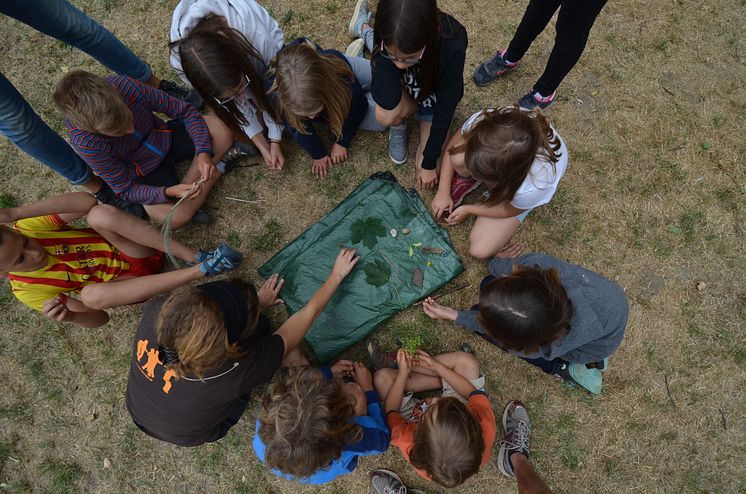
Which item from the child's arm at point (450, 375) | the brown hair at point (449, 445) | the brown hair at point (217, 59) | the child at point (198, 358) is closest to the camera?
the child at point (198, 358)

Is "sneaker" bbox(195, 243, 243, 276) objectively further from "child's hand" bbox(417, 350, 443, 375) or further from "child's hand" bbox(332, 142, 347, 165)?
"child's hand" bbox(417, 350, 443, 375)

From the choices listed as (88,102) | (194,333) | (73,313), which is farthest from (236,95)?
(73,313)

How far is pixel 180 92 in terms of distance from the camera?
3.47m

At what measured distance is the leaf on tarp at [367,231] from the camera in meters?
3.16

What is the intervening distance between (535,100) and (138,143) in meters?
3.04

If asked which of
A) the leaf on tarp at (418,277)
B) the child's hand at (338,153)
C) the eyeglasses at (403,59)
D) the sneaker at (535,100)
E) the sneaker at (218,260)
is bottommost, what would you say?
the sneaker at (218,260)

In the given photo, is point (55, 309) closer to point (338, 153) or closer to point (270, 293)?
point (270, 293)

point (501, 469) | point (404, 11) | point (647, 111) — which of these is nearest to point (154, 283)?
point (404, 11)

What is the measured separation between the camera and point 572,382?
295cm

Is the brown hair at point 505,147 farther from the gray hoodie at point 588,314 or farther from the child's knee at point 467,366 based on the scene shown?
the child's knee at point 467,366

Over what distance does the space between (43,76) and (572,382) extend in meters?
5.26

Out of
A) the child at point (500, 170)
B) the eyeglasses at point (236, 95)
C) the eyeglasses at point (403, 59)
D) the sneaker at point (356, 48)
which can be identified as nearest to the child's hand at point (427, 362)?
the child at point (500, 170)

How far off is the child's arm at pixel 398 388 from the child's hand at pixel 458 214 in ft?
3.46

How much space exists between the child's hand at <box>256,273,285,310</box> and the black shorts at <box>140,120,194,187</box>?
42.5 inches
